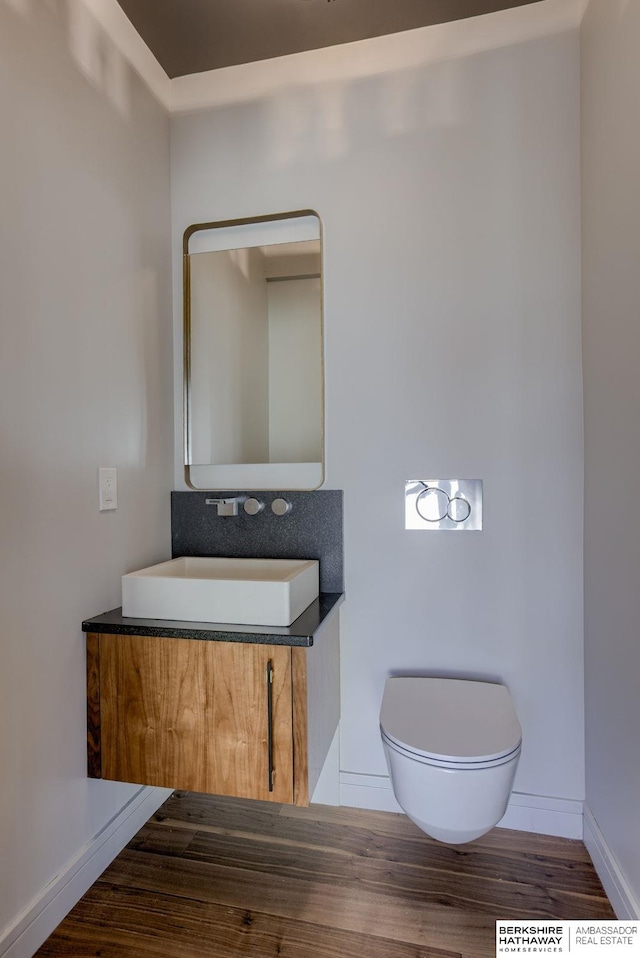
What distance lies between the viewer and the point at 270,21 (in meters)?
1.70

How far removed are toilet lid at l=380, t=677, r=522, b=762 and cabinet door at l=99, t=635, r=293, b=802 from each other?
319 millimetres

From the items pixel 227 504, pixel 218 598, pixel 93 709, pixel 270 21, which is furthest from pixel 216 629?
pixel 270 21

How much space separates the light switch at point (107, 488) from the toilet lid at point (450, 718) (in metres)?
1.03

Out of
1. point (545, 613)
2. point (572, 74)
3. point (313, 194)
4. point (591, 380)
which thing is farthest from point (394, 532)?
→ point (572, 74)

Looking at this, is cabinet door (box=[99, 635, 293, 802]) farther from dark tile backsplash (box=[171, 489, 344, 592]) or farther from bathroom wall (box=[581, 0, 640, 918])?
bathroom wall (box=[581, 0, 640, 918])

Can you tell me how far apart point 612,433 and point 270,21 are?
5.73 ft

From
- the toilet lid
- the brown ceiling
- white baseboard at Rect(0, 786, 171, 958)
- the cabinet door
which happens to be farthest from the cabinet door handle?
the brown ceiling

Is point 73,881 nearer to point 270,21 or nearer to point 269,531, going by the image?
point 269,531

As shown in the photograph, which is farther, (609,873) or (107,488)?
(107,488)

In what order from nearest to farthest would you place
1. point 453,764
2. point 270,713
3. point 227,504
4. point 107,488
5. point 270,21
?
point 453,764 < point 270,713 < point 107,488 < point 270,21 < point 227,504

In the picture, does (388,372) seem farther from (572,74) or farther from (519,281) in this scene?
(572,74)

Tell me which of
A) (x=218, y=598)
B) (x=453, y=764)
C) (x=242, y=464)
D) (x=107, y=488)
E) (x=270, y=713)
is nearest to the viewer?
(x=453, y=764)

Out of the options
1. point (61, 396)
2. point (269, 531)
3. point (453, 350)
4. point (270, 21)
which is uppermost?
point (270, 21)

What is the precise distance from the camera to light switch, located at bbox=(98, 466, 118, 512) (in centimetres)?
154
